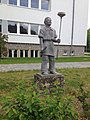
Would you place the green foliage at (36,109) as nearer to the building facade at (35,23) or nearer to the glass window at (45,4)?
the building facade at (35,23)

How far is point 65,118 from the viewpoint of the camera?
3.11 meters

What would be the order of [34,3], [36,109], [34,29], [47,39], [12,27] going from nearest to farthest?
[36,109] < [47,39] < [12,27] < [34,3] < [34,29]

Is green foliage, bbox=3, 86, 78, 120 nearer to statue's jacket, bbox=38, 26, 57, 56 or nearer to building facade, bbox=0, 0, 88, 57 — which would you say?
statue's jacket, bbox=38, 26, 57, 56

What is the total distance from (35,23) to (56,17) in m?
2.78

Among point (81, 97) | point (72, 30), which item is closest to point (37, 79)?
point (81, 97)

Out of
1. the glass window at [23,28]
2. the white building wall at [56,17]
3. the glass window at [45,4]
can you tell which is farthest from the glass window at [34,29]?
the glass window at [45,4]

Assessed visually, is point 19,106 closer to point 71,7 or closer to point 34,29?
point 34,29

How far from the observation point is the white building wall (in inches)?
880

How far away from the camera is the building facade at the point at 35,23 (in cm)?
2234

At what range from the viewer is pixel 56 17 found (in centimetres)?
2506

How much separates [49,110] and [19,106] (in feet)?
1.34

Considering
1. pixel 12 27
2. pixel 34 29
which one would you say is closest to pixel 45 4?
pixel 34 29

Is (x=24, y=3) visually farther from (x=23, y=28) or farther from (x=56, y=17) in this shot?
(x=56, y=17)

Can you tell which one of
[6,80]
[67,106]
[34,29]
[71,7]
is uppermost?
[71,7]
